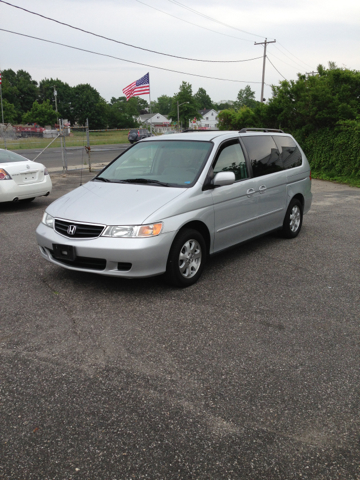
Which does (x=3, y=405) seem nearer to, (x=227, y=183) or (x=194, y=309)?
(x=194, y=309)

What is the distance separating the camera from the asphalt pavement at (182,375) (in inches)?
96.3

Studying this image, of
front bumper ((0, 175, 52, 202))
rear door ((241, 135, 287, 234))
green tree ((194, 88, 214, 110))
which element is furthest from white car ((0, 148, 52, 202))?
green tree ((194, 88, 214, 110))

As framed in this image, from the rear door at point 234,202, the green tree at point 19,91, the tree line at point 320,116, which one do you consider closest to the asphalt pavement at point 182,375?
the rear door at point 234,202

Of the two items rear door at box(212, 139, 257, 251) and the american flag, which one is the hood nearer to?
rear door at box(212, 139, 257, 251)

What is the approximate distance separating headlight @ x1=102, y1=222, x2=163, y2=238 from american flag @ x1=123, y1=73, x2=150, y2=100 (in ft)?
69.0

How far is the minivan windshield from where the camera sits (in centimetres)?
532

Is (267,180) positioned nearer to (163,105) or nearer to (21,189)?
(21,189)

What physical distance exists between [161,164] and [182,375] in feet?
10.2

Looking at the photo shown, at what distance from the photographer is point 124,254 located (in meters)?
4.41

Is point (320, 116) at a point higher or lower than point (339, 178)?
higher

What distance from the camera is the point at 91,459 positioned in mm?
2426

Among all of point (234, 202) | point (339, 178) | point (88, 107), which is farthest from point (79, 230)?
point (88, 107)

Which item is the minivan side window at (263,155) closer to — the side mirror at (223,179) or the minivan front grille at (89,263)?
the side mirror at (223,179)

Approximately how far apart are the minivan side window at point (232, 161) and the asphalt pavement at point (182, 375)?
1.25 m
